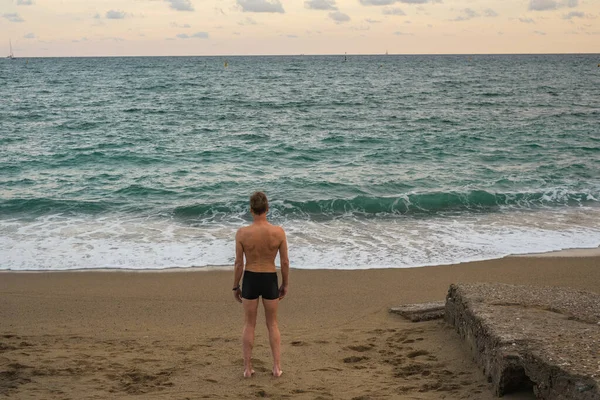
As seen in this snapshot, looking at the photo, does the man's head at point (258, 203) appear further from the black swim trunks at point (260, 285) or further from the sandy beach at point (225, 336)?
the sandy beach at point (225, 336)

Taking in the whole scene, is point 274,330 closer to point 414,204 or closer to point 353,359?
point 353,359

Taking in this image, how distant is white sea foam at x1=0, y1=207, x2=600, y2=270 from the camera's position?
375 inches

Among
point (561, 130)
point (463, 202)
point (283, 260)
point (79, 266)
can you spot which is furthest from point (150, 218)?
point (561, 130)

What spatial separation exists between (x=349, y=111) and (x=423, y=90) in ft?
49.9

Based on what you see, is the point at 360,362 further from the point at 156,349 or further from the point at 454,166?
the point at 454,166

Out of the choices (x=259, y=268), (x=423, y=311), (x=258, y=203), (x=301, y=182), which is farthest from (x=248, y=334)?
(x=301, y=182)

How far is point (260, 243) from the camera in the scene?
509 centimetres

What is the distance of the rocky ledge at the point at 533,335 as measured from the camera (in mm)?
3944

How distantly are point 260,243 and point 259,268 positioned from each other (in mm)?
225

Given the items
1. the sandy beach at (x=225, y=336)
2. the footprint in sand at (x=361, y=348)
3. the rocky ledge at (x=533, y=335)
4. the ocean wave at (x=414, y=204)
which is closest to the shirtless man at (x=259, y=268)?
the sandy beach at (x=225, y=336)

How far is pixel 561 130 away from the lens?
24000mm

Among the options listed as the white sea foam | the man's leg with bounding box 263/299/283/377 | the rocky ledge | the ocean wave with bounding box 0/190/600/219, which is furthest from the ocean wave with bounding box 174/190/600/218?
the man's leg with bounding box 263/299/283/377

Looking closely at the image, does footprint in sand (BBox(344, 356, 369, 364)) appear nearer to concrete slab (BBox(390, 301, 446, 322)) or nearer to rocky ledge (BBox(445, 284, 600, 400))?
rocky ledge (BBox(445, 284, 600, 400))

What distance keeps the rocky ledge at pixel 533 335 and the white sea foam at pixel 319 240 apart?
3467 mm
